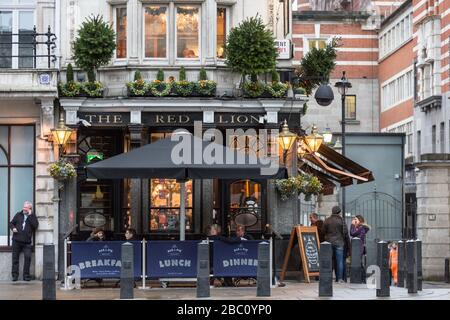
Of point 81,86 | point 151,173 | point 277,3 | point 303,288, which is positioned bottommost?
point 303,288

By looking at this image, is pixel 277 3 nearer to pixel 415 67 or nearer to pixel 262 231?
pixel 262 231

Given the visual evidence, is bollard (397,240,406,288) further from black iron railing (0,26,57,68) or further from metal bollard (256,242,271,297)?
black iron railing (0,26,57,68)

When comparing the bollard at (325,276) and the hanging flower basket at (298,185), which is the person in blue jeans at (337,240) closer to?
the hanging flower basket at (298,185)

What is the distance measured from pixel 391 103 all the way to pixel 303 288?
46.4m

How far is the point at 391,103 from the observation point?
73688mm

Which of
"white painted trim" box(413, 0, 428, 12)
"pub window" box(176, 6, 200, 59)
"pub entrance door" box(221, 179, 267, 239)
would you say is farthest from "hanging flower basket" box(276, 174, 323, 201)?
"white painted trim" box(413, 0, 428, 12)

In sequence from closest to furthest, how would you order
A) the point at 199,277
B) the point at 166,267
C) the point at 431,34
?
the point at 199,277
the point at 166,267
the point at 431,34

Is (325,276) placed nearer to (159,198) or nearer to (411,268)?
(411,268)

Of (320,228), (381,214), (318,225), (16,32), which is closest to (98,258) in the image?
(320,228)

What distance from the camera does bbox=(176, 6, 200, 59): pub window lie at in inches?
1259

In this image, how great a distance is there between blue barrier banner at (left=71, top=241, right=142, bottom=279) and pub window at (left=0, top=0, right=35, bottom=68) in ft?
21.5

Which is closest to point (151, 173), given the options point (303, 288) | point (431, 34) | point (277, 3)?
point (303, 288)

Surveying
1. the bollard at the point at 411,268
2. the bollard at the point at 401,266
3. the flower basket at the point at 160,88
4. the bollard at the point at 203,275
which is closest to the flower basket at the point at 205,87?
the flower basket at the point at 160,88
